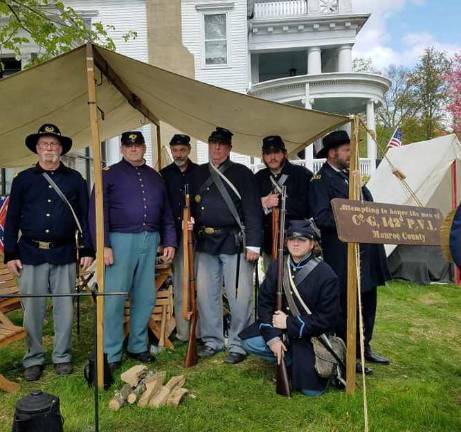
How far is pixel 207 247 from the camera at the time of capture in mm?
4070

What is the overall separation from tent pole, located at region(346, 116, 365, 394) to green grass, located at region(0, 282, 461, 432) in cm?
18

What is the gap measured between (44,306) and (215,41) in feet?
41.9

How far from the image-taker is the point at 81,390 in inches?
132

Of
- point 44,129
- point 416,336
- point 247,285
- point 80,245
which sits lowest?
point 416,336

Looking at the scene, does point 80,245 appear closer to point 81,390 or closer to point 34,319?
point 34,319

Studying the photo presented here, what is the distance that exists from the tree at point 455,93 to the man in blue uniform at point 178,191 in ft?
76.5

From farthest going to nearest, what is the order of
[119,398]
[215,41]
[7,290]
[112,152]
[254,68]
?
[254,68] < [215,41] < [112,152] < [7,290] < [119,398]

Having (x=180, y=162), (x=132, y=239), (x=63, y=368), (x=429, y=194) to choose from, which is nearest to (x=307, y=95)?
(x=429, y=194)

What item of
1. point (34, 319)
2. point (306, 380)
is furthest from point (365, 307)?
point (34, 319)

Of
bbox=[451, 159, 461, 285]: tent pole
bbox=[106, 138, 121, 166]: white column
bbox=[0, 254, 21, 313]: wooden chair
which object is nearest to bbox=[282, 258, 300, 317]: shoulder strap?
bbox=[0, 254, 21, 313]: wooden chair

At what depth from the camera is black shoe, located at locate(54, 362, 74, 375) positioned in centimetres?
368

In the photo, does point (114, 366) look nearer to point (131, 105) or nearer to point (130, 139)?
point (130, 139)

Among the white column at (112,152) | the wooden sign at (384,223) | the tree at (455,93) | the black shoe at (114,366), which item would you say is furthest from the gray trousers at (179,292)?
the tree at (455,93)

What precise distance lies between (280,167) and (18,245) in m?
2.34
